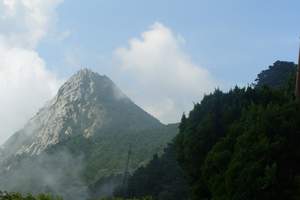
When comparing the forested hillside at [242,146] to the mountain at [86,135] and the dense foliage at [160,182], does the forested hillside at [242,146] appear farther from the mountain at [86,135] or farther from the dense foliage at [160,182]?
the mountain at [86,135]

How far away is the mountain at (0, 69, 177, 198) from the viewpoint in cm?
10238

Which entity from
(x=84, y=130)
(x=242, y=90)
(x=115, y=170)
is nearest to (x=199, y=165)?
(x=242, y=90)

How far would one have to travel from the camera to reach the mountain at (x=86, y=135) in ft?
336

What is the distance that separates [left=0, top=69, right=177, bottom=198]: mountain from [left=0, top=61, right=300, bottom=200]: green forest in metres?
59.0

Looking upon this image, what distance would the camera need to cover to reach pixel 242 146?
28125 millimetres

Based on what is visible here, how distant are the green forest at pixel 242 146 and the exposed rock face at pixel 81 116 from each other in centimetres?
9650

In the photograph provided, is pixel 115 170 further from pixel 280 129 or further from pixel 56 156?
pixel 280 129

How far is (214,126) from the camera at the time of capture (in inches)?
1310

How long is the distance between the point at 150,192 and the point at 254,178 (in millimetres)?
28029

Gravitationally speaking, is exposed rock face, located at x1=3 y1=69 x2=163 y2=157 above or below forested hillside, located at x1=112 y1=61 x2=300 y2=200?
above

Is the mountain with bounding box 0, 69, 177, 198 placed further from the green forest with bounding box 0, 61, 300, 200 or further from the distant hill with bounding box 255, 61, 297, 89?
the green forest with bounding box 0, 61, 300, 200

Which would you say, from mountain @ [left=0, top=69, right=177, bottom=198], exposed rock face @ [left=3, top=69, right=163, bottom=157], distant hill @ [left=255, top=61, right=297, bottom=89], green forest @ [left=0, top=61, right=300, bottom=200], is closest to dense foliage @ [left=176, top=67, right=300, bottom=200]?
green forest @ [left=0, top=61, right=300, bottom=200]

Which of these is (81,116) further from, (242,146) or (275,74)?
(242,146)

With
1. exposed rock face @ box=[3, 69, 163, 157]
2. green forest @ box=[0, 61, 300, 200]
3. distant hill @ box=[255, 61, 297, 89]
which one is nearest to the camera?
green forest @ box=[0, 61, 300, 200]
